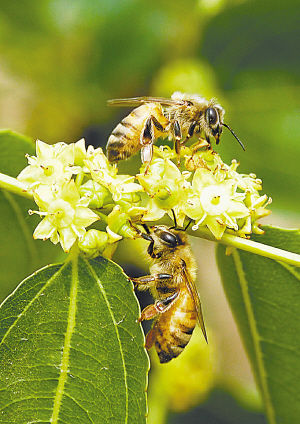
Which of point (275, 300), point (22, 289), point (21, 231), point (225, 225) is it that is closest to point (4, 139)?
point (21, 231)

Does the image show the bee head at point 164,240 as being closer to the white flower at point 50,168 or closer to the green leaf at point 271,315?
the green leaf at point 271,315

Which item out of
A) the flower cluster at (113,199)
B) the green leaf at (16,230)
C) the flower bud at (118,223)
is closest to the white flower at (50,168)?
the flower cluster at (113,199)

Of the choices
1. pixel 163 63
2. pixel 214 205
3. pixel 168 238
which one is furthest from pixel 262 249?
pixel 163 63

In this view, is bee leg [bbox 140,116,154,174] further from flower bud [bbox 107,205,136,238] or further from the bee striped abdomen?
flower bud [bbox 107,205,136,238]

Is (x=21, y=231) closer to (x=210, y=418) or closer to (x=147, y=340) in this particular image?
(x=147, y=340)

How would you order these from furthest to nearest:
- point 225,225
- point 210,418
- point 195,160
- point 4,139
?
point 210,418
point 4,139
point 195,160
point 225,225

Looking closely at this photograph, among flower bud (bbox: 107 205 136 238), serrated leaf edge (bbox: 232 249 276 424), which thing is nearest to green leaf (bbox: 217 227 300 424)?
serrated leaf edge (bbox: 232 249 276 424)

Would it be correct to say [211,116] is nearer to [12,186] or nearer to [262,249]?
[262,249]
